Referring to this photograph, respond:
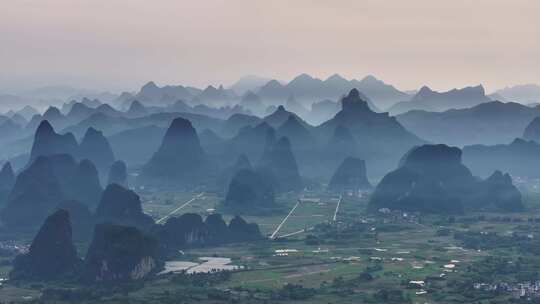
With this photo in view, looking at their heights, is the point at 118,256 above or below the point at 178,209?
below

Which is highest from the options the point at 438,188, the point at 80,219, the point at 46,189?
the point at 46,189

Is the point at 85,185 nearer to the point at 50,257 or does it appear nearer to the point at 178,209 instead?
the point at 178,209

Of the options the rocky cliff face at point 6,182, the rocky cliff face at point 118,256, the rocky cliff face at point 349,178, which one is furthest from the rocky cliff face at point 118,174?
Answer: the rocky cliff face at point 118,256

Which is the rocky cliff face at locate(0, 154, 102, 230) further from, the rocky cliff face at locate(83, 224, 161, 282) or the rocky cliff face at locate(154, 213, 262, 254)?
the rocky cliff face at locate(83, 224, 161, 282)

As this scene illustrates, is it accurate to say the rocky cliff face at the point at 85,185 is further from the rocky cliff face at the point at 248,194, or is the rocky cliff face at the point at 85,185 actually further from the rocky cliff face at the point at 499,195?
the rocky cliff face at the point at 499,195

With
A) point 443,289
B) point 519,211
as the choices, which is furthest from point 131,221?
point 519,211

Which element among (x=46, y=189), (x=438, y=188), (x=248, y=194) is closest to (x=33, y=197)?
(x=46, y=189)

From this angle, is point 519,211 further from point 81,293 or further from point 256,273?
point 81,293
